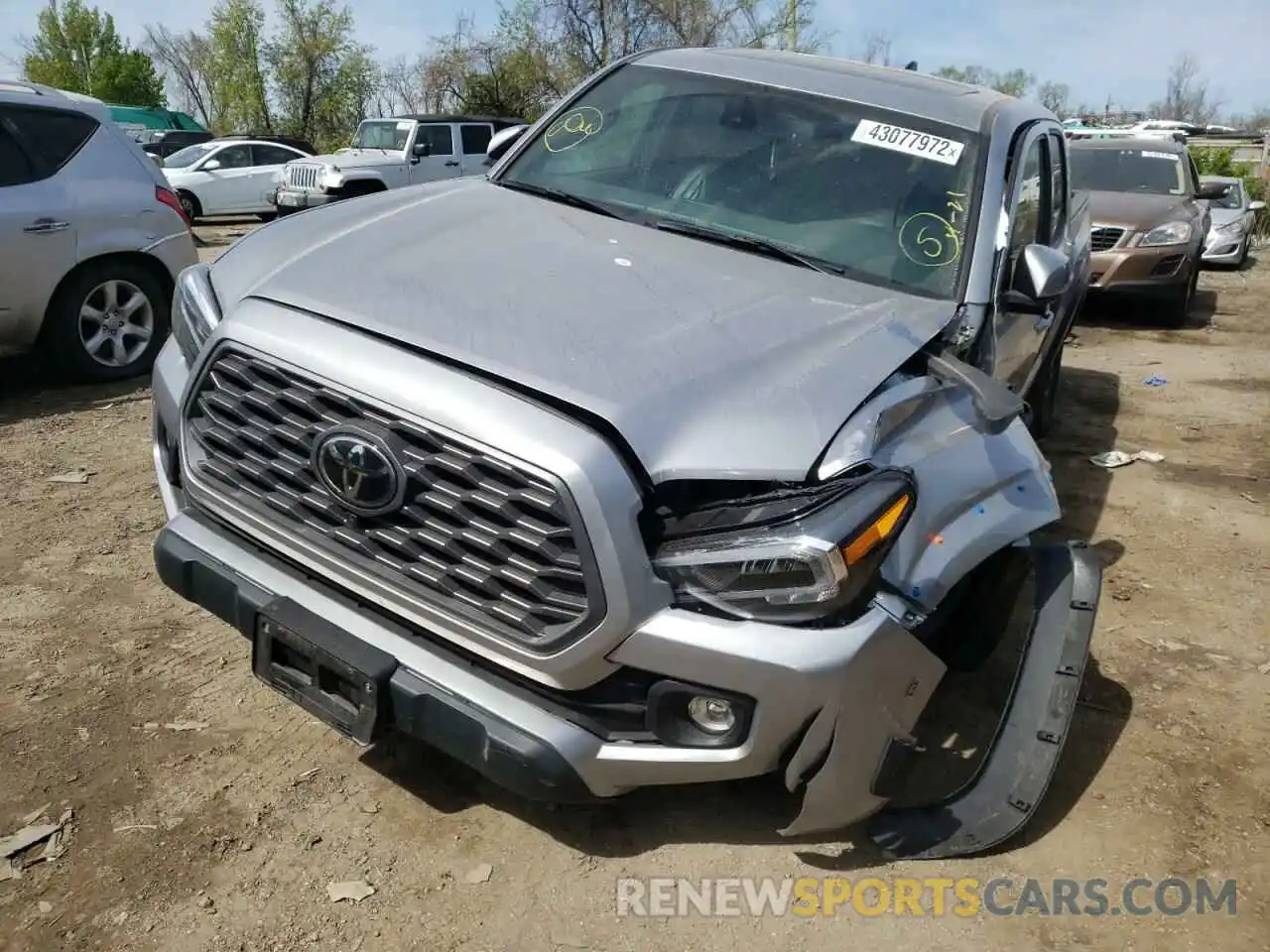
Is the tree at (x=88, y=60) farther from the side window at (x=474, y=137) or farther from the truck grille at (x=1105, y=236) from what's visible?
the truck grille at (x=1105, y=236)

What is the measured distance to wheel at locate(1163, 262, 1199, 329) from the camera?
10242 mm

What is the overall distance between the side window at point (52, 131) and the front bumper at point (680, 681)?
4.62 metres

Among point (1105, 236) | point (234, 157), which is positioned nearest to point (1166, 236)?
point (1105, 236)

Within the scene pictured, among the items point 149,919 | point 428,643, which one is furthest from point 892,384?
point 149,919

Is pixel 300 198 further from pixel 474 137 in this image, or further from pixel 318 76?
pixel 318 76

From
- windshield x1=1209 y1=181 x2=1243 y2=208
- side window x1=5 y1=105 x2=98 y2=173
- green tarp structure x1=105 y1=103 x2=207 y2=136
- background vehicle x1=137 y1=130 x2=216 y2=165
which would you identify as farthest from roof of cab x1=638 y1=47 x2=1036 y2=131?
green tarp structure x1=105 y1=103 x2=207 y2=136

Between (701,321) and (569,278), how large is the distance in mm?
398

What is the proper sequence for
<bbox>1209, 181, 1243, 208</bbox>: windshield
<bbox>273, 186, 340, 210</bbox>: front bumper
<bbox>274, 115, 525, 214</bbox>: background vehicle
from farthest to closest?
<bbox>274, 115, 525, 214</bbox>: background vehicle < <bbox>273, 186, 340, 210</bbox>: front bumper < <bbox>1209, 181, 1243, 208</bbox>: windshield

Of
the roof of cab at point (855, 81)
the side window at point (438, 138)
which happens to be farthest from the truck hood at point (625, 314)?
the side window at point (438, 138)

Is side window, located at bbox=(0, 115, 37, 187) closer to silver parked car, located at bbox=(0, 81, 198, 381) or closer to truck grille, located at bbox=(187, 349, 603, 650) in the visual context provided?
silver parked car, located at bbox=(0, 81, 198, 381)

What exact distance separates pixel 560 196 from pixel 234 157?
1705 centimetres

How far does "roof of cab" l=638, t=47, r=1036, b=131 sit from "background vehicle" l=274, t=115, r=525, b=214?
12.1m

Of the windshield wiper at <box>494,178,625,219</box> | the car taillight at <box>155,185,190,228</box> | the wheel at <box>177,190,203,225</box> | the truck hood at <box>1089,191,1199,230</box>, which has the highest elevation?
the windshield wiper at <box>494,178,625,219</box>

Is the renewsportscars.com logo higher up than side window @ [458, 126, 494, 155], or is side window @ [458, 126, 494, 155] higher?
side window @ [458, 126, 494, 155]
